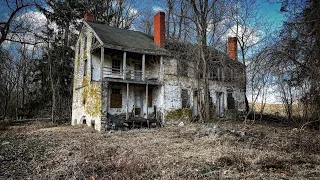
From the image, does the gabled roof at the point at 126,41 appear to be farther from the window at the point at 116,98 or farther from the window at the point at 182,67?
the window at the point at 116,98

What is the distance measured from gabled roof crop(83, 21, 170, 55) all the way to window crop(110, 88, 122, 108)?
3.21 metres

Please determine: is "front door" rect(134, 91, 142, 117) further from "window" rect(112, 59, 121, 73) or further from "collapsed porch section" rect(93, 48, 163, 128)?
"window" rect(112, 59, 121, 73)

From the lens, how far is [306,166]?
17.4 feet

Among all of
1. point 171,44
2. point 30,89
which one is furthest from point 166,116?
point 30,89

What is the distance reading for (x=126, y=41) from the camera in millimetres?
17219

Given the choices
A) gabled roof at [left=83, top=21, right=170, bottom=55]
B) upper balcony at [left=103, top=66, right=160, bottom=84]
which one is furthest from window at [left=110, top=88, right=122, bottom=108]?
gabled roof at [left=83, top=21, right=170, bottom=55]

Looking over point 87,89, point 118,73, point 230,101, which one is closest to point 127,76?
point 118,73

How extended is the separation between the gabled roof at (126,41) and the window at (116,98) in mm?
3215

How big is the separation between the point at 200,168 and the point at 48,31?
24.9m

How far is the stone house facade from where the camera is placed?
15.8m

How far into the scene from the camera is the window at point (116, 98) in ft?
53.4

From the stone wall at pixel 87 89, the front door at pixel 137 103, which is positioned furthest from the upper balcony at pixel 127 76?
the front door at pixel 137 103

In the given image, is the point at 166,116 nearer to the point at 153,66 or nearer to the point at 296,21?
the point at 153,66

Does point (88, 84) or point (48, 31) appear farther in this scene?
point (48, 31)
